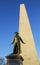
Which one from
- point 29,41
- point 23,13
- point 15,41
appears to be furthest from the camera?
point 23,13

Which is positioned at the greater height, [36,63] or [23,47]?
[23,47]

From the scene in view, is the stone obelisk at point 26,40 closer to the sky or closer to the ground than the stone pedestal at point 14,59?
closer to the sky

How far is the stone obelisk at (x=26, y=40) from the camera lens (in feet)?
55.9

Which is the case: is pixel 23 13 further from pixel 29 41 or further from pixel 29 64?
pixel 29 64

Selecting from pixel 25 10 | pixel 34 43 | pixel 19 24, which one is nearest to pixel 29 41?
pixel 34 43

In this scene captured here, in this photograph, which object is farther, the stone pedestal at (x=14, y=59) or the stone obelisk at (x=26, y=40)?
the stone obelisk at (x=26, y=40)

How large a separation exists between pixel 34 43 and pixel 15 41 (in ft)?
25.0

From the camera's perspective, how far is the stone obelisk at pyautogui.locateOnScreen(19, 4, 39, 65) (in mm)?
17031

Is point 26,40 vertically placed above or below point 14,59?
above

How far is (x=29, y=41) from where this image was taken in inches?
706

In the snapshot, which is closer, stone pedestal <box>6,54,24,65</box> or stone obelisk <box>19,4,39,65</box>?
stone pedestal <box>6,54,24,65</box>

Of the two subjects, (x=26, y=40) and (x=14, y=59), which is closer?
(x=14, y=59)

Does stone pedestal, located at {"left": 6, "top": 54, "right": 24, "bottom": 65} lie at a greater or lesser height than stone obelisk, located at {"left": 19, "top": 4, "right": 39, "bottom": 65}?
lesser

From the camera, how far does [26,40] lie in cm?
1794
